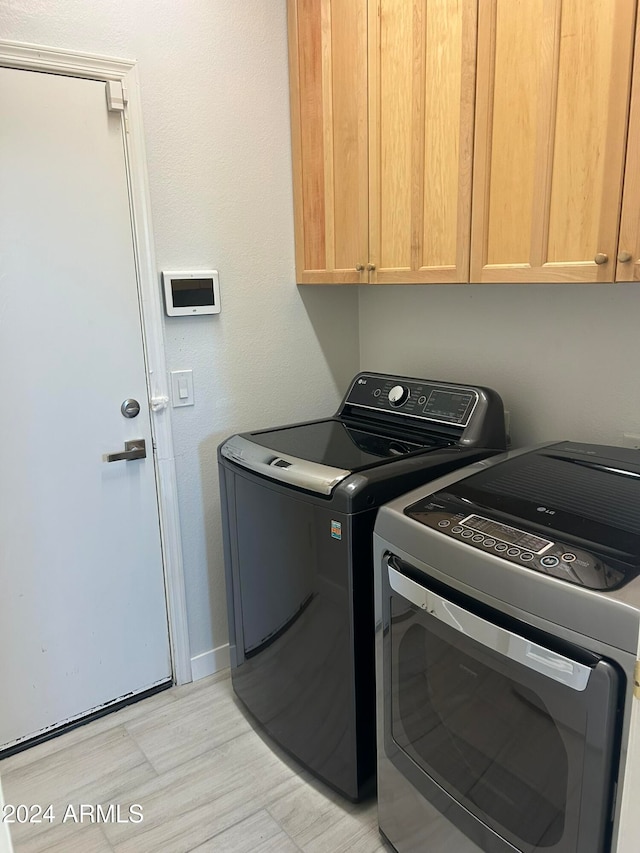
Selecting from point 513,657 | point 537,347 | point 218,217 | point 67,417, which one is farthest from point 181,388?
point 513,657

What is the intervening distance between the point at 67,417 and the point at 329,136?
1.25 metres

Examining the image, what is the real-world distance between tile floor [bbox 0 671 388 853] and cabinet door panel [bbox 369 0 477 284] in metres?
1.54

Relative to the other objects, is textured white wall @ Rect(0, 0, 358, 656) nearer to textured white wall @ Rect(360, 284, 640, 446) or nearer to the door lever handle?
the door lever handle

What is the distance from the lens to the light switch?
212cm

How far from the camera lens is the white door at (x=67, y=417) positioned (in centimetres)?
177

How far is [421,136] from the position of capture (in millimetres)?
1732

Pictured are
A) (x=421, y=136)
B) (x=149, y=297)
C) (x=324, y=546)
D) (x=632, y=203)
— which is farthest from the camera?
(x=149, y=297)

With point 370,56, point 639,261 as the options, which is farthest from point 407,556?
point 370,56

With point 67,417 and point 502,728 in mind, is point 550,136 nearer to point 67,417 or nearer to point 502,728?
point 502,728

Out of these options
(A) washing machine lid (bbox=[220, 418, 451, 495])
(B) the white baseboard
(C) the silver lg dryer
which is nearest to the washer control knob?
(A) washing machine lid (bbox=[220, 418, 451, 495])

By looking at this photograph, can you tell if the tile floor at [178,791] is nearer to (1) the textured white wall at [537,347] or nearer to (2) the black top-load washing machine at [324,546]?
(2) the black top-load washing machine at [324,546]

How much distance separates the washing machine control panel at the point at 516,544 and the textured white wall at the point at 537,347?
26.6 inches

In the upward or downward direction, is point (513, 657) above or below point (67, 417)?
below

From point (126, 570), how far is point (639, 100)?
1.95m
